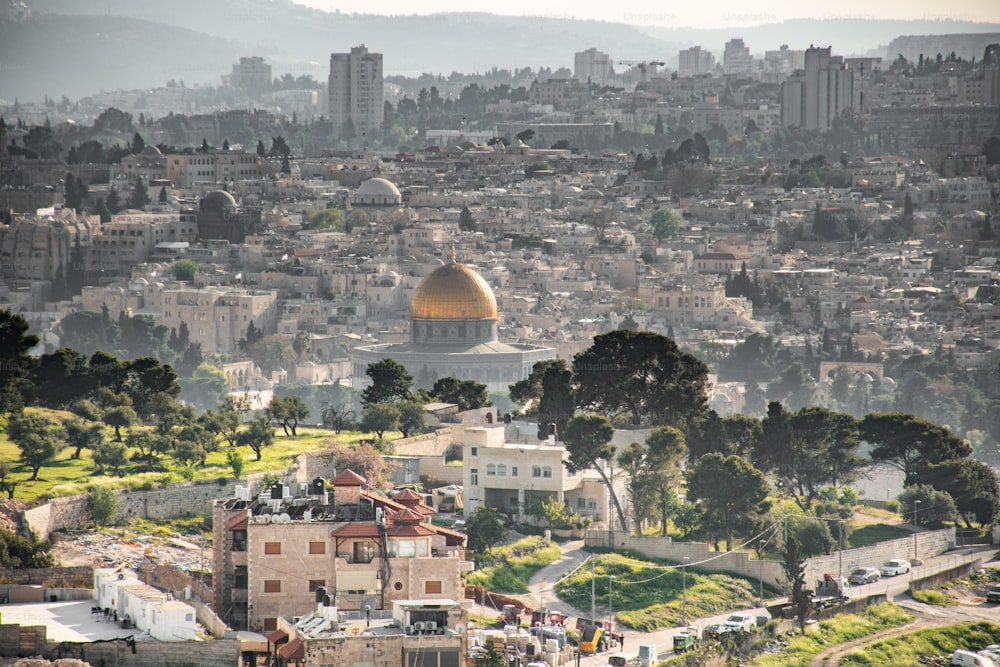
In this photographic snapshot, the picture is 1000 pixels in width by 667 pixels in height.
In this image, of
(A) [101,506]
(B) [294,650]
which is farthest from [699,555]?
(B) [294,650]

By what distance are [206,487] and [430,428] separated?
10255mm

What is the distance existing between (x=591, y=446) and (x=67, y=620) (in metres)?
18.9

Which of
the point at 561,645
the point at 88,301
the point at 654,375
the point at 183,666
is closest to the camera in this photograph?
the point at 183,666

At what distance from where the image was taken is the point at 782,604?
50.0 m

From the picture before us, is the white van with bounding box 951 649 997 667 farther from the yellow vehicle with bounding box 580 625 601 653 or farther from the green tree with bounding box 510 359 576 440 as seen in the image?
the green tree with bounding box 510 359 576 440

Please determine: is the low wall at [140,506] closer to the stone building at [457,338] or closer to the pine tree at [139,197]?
the stone building at [457,338]

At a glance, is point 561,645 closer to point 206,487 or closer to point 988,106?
point 206,487

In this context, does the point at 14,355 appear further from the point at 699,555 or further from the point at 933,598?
the point at 933,598

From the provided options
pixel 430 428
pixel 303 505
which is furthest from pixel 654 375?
pixel 303 505

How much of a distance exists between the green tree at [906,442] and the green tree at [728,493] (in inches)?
256

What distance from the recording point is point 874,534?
57.6 m

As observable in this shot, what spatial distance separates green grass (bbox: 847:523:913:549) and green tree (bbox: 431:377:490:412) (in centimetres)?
1247

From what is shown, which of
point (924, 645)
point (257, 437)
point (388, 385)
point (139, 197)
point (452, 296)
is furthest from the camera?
point (139, 197)

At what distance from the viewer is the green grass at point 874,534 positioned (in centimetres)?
5672
